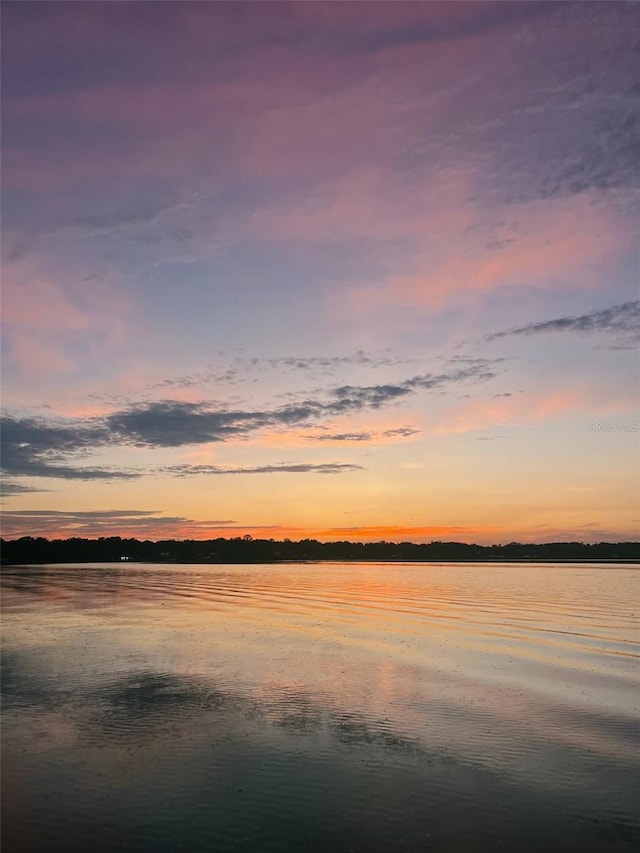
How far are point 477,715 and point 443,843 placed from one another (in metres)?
8.05

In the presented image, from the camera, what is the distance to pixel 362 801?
1186cm

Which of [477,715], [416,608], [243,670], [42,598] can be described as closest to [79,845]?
[477,715]

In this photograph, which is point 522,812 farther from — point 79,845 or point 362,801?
point 79,845

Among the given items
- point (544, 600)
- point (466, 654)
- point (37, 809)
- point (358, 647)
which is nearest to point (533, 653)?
point (466, 654)

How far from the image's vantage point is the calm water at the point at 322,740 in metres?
10.7

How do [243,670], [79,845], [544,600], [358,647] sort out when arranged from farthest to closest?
[544,600], [358,647], [243,670], [79,845]

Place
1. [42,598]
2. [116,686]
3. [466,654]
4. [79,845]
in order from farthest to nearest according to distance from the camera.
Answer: [42,598] → [466,654] → [116,686] → [79,845]

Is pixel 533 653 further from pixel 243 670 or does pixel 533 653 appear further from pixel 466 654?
pixel 243 670

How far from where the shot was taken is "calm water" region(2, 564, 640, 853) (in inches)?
423

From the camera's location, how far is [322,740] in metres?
15.4

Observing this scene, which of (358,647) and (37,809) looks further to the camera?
(358,647)

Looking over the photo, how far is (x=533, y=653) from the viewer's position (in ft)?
88.1

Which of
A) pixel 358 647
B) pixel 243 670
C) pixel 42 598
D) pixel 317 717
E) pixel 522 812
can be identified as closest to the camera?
pixel 522 812

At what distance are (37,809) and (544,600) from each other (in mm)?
46323
